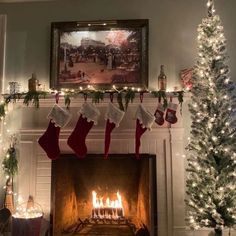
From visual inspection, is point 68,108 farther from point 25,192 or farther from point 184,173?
point 184,173

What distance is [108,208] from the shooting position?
3.55 metres

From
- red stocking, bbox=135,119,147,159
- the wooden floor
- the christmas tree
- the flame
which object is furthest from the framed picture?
the wooden floor

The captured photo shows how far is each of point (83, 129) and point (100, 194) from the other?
2.44 ft

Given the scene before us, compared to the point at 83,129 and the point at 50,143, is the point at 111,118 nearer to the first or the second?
the point at 83,129

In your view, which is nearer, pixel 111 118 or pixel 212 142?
pixel 212 142

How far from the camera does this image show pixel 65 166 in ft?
11.6

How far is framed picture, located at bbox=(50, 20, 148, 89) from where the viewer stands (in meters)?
3.58

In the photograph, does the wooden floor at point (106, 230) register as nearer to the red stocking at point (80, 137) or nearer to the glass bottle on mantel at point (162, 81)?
the red stocking at point (80, 137)

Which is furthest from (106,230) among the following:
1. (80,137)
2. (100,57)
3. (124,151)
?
(100,57)

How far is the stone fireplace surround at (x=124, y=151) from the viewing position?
336cm

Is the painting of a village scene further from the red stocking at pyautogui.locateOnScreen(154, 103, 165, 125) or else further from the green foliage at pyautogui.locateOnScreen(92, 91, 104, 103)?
the red stocking at pyautogui.locateOnScreen(154, 103, 165, 125)

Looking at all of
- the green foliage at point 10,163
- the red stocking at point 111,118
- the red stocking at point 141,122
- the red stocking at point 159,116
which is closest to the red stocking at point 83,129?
the red stocking at point 111,118

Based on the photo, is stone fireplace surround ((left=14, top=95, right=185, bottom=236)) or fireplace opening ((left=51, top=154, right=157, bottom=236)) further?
fireplace opening ((left=51, top=154, right=157, bottom=236))

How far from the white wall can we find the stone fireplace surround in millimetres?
404
